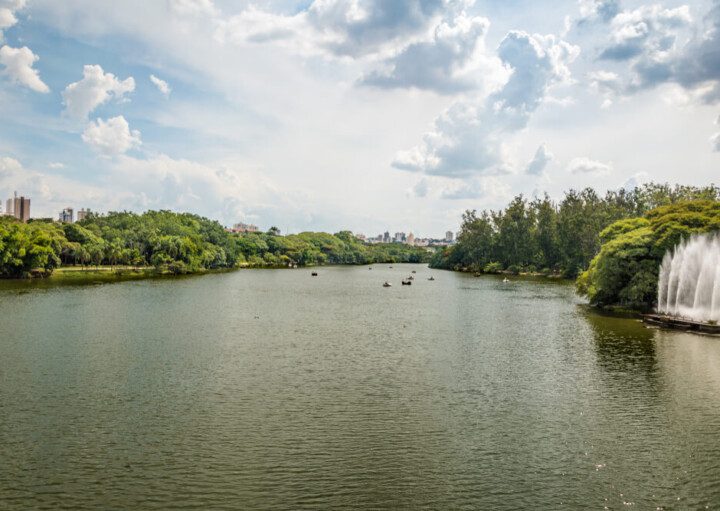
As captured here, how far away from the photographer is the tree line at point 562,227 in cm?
14550

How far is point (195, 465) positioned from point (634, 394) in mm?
26245

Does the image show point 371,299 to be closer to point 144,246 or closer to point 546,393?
point 546,393

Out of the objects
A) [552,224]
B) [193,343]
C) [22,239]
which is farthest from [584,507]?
[552,224]

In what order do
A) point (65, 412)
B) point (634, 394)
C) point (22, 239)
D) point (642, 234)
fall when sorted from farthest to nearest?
point (22, 239), point (642, 234), point (634, 394), point (65, 412)

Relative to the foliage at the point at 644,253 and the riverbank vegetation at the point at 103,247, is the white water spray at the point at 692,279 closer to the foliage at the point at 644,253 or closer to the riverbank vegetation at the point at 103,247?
the foliage at the point at 644,253

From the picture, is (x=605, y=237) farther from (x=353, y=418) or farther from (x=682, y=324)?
(x=353, y=418)

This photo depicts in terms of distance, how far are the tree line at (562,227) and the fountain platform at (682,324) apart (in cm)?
7894

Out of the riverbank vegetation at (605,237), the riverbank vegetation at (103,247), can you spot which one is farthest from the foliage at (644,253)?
the riverbank vegetation at (103,247)

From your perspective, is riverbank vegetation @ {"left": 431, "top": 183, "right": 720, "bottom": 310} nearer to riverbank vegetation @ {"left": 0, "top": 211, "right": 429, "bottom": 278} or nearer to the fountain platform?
the fountain platform

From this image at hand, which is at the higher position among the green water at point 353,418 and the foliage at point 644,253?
the foliage at point 644,253

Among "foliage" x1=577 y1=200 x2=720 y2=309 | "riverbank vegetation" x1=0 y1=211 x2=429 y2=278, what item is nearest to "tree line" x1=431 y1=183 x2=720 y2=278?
"foliage" x1=577 y1=200 x2=720 y2=309

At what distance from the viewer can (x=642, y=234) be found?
70625 mm

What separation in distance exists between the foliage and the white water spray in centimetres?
112

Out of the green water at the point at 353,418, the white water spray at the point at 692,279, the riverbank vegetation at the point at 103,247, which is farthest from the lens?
the riverbank vegetation at the point at 103,247
